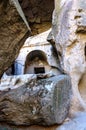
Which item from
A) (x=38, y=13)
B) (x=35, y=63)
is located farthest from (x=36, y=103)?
(x=38, y=13)

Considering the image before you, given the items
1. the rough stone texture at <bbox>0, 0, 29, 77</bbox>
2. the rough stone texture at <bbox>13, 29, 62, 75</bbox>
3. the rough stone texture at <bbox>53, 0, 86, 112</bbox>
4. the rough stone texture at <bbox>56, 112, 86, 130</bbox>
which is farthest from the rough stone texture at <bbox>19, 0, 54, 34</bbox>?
the rough stone texture at <bbox>0, 0, 29, 77</bbox>

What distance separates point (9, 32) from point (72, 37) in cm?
244

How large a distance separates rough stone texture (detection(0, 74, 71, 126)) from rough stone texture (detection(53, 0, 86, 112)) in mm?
1086

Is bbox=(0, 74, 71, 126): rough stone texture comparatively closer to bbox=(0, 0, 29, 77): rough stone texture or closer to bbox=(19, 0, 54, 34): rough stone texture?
bbox=(0, 0, 29, 77): rough stone texture

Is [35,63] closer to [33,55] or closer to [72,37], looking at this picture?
[33,55]

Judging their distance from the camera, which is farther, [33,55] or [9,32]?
[33,55]

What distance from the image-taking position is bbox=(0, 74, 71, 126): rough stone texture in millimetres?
3086

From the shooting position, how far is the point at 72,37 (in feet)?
15.0

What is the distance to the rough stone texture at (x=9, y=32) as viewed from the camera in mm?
2093

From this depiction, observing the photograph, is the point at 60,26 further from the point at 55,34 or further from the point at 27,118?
the point at 27,118

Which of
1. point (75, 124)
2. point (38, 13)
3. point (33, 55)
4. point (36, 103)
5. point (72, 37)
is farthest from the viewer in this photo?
point (38, 13)

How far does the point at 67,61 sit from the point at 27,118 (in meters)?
1.55

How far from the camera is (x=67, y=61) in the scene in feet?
14.6

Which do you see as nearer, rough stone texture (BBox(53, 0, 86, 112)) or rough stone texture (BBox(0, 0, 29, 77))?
rough stone texture (BBox(0, 0, 29, 77))
